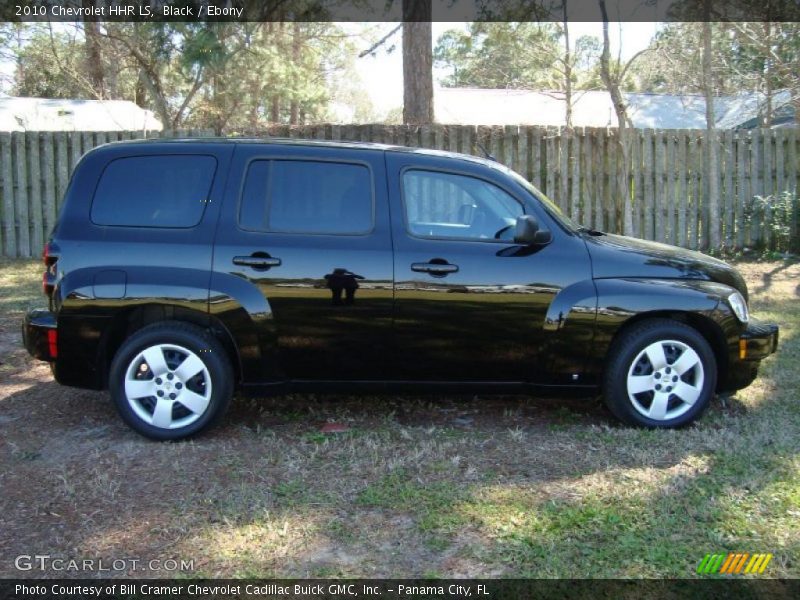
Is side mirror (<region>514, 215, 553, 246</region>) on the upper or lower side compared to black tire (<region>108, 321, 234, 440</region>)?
upper

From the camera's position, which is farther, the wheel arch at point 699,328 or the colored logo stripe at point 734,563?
the wheel arch at point 699,328

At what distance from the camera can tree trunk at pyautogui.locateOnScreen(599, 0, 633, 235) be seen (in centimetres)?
1191

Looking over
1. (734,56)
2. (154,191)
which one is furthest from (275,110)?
(154,191)

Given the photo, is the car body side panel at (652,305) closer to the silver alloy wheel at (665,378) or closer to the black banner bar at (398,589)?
the silver alloy wheel at (665,378)

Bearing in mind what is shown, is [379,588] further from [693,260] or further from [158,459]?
[693,260]

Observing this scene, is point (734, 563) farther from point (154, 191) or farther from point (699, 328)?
point (154, 191)

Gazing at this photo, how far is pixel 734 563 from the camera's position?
12.3ft

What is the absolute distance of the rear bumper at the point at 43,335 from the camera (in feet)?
17.0

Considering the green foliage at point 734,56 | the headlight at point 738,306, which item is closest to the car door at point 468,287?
the headlight at point 738,306

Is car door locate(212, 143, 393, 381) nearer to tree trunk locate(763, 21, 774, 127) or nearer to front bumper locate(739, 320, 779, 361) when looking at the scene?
front bumper locate(739, 320, 779, 361)

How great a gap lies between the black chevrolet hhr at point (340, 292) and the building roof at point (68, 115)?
18095mm

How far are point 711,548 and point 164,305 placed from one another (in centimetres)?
337

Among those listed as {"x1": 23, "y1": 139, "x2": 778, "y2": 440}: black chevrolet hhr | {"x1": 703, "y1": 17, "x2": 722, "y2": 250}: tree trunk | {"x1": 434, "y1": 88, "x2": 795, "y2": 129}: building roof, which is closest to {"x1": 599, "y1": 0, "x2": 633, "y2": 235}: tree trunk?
{"x1": 703, "y1": 17, "x2": 722, "y2": 250}: tree trunk

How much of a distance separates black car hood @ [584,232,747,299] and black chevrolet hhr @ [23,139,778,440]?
2 centimetres
